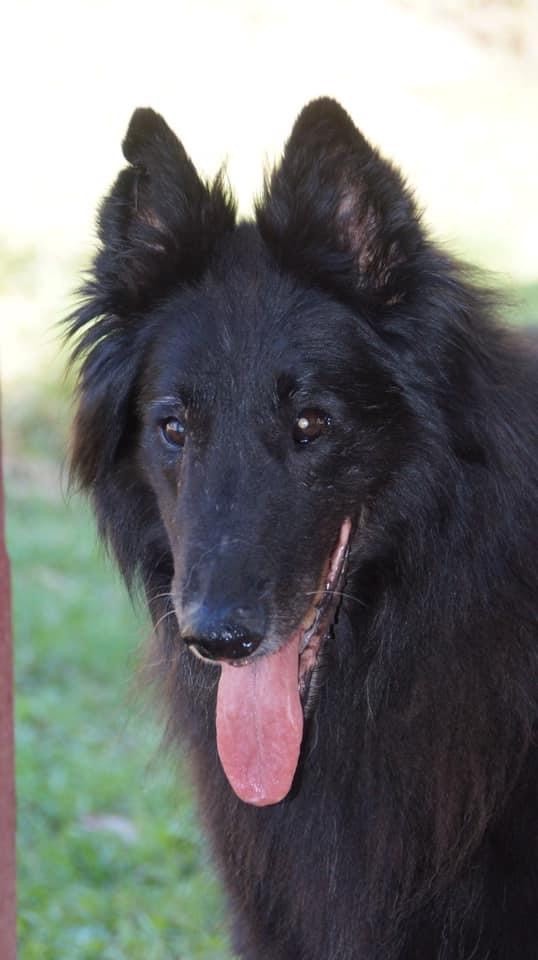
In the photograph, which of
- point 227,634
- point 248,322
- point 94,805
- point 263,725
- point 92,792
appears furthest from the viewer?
point 92,792

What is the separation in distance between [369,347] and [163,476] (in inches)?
→ 26.9

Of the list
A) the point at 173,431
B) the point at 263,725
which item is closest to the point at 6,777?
the point at 263,725

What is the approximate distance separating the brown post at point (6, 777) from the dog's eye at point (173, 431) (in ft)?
1.59

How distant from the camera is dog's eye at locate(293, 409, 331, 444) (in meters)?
3.35

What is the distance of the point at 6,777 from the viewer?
12.0 feet

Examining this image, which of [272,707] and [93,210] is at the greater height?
[93,210]

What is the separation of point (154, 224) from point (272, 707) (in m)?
1.37

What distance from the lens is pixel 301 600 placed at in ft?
10.7

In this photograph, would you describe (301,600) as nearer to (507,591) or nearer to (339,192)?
(507,591)

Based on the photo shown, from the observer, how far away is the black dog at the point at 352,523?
3.30 m

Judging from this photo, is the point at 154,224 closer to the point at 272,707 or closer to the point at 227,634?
the point at 227,634

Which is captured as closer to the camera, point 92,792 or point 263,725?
point 263,725

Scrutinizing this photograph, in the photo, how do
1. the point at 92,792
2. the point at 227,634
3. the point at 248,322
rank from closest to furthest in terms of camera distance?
the point at 227,634 < the point at 248,322 < the point at 92,792

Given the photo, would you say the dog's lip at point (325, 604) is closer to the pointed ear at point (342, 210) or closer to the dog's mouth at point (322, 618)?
the dog's mouth at point (322, 618)
